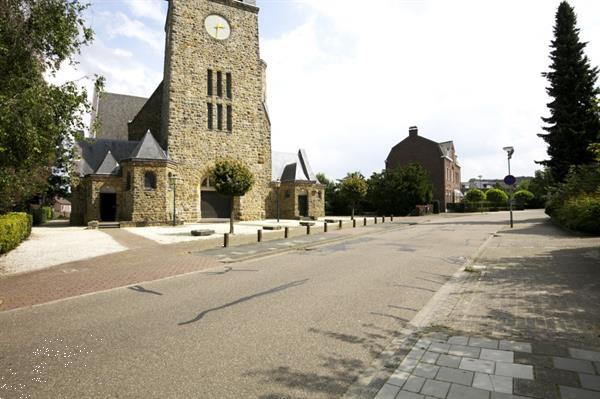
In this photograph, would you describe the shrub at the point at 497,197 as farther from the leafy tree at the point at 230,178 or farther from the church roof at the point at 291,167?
the leafy tree at the point at 230,178

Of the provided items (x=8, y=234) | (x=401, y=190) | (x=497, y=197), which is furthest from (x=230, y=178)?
(x=497, y=197)

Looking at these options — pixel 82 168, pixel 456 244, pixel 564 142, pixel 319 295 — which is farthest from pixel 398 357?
pixel 82 168

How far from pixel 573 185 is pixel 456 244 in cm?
1107

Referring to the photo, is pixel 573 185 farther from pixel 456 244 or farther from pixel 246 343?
pixel 246 343

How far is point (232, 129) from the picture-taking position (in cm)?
3084

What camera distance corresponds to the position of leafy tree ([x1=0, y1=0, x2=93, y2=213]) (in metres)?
8.04

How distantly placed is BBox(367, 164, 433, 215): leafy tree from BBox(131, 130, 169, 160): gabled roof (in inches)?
958

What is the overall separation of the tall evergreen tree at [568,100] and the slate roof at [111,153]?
2788 cm

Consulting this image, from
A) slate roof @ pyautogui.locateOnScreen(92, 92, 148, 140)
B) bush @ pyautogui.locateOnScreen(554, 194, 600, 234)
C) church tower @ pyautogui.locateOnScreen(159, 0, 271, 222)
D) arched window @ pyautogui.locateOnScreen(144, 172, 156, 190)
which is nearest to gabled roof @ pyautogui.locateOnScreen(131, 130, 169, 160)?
church tower @ pyautogui.locateOnScreen(159, 0, 271, 222)

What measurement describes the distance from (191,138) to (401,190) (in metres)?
23.4

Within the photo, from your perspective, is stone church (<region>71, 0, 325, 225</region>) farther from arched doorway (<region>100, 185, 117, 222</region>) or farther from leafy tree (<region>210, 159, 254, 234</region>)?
leafy tree (<region>210, 159, 254, 234</region>)

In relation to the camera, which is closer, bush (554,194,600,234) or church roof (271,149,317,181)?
bush (554,194,600,234)

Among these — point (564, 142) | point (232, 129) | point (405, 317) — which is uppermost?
point (232, 129)

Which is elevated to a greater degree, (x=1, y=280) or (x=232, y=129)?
(x=232, y=129)
